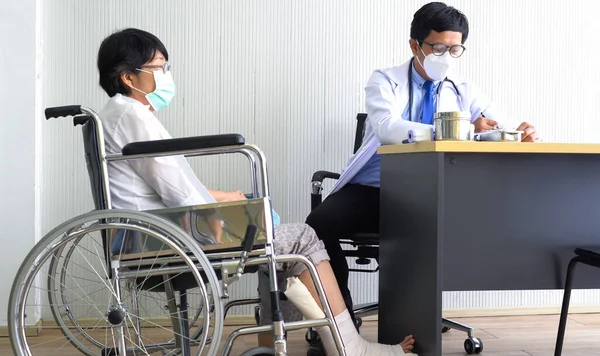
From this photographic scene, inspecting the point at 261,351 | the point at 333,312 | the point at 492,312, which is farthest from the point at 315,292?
the point at 492,312

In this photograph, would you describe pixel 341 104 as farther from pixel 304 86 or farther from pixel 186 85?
pixel 186 85

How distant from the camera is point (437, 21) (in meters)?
2.41

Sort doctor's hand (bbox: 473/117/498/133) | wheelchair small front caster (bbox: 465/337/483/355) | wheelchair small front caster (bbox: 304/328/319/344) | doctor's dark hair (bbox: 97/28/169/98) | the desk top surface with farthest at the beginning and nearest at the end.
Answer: wheelchair small front caster (bbox: 304/328/319/344)
wheelchair small front caster (bbox: 465/337/483/355)
doctor's hand (bbox: 473/117/498/133)
doctor's dark hair (bbox: 97/28/169/98)
the desk top surface

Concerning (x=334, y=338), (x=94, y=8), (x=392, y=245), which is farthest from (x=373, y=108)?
(x=94, y=8)

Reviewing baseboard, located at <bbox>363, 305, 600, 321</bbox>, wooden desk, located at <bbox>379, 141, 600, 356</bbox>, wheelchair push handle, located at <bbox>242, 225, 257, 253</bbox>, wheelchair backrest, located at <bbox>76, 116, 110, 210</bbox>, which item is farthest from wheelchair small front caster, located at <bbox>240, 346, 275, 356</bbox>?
baseboard, located at <bbox>363, 305, 600, 321</bbox>

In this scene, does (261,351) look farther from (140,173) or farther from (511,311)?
(511,311)

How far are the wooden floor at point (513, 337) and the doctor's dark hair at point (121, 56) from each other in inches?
40.8

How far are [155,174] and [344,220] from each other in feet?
2.48

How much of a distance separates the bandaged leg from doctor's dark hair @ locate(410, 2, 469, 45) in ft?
3.24

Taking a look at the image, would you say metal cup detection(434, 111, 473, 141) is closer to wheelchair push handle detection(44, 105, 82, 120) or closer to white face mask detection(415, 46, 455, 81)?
white face mask detection(415, 46, 455, 81)

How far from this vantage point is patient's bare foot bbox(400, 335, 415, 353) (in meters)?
1.92

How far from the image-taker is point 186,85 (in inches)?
119

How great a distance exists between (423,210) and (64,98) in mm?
1680

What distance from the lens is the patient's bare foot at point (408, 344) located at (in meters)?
1.92
